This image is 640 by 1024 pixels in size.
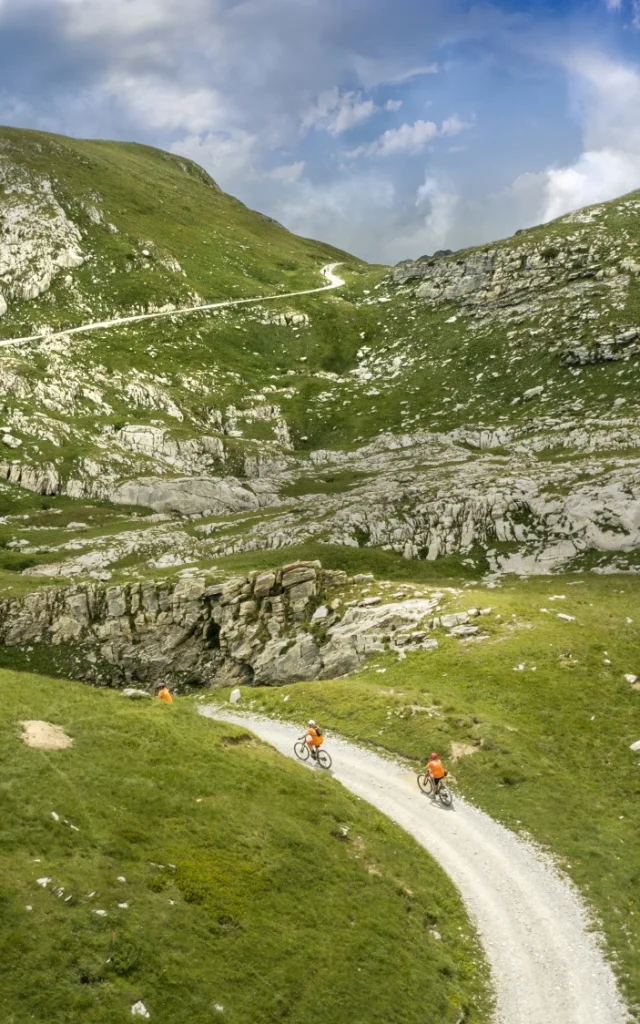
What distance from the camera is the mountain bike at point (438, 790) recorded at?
31.0m

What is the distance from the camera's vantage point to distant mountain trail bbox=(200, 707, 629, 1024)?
20438 millimetres

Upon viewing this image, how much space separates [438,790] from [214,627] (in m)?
33.1

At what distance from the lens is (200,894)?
19.5 meters

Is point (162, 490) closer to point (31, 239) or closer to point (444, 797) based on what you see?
point (444, 797)

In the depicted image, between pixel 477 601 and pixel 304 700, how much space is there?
53.1 ft

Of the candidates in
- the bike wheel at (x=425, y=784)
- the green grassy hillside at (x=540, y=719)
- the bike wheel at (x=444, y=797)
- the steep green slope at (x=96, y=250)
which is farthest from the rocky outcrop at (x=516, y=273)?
the bike wheel at (x=444, y=797)

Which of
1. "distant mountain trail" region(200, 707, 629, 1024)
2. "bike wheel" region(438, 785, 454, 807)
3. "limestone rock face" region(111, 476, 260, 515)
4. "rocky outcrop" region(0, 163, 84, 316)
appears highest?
"rocky outcrop" region(0, 163, 84, 316)

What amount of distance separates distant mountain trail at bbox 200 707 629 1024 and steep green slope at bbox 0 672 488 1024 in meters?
0.95

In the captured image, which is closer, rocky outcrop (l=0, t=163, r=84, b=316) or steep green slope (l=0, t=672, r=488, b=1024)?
steep green slope (l=0, t=672, r=488, b=1024)

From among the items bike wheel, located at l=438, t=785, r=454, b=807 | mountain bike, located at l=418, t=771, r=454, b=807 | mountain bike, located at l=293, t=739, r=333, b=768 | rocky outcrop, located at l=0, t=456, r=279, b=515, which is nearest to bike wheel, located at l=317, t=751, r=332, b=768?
mountain bike, located at l=293, t=739, r=333, b=768

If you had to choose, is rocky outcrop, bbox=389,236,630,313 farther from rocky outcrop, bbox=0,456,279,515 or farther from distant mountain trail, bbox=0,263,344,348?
rocky outcrop, bbox=0,456,279,515

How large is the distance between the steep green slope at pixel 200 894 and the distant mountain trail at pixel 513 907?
95 cm

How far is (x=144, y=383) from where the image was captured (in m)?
125

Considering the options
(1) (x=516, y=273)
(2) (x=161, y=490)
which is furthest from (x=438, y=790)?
(1) (x=516, y=273)
